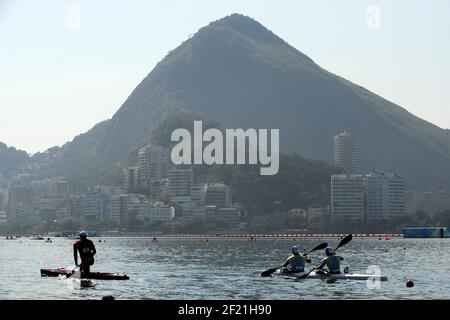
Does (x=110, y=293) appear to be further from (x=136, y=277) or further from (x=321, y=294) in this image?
(x=136, y=277)

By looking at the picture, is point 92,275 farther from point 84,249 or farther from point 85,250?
point 84,249

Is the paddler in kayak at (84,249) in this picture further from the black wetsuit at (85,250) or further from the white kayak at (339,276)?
the white kayak at (339,276)

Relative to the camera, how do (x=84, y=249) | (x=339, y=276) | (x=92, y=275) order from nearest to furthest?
(x=84, y=249)
(x=92, y=275)
(x=339, y=276)

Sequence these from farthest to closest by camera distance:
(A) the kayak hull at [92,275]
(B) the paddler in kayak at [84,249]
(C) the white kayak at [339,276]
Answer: (C) the white kayak at [339,276] → (A) the kayak hull at [92,275] → (B) the paddler in kayak at [84,249]

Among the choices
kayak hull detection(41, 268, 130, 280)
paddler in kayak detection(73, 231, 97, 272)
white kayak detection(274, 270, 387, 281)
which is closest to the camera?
paddler in kayak detection(73, 231, 97, 272)

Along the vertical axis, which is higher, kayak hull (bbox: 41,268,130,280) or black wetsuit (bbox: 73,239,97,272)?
black wetsuit (bbox: 73,239,97,272)

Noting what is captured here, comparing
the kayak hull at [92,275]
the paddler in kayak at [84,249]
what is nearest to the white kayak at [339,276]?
the kayak hull at [92,275]

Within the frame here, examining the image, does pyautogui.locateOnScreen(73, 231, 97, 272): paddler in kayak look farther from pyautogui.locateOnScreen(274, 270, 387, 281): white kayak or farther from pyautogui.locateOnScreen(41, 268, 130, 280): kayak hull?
pyautogui.locateOnScreen(274, 270, 387, 281): white kayak

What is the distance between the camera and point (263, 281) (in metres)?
60.4

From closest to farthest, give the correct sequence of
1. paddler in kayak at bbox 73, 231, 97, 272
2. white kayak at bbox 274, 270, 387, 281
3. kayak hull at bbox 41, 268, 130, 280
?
paddler in kayak at bbox 73, 231, 97, 272 < kayak hull at bbox 41, 268, 130, 280 < white kayak at bbox 274, 270, 387, 281

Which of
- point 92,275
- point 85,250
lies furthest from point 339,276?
point 85,250

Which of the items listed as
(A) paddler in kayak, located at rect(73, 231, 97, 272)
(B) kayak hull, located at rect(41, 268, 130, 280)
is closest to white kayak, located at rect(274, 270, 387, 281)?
(B) kayak hull, located at rect(41, 268, 130, 280)
